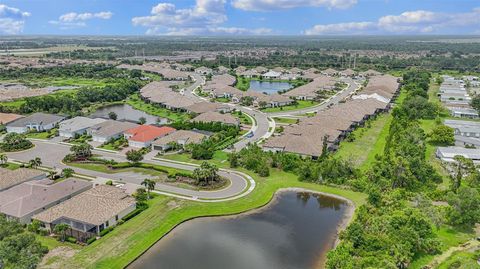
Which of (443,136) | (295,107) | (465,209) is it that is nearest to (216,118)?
(295,107)

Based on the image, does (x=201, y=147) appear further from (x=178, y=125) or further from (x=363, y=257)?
(x=363, y=257)

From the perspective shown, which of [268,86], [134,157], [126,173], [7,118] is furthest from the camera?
[268,86]

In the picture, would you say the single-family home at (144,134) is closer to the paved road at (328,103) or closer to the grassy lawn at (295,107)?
the paved road at (328,103)

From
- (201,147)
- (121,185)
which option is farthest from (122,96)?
(121,185)

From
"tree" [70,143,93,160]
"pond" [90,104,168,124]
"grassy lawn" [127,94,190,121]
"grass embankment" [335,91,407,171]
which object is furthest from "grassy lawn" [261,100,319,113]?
"tree" [70,143,93,160]

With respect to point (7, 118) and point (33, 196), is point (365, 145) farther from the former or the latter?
point (7, 118)

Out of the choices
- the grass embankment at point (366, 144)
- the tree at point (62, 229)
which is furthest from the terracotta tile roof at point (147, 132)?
the grass embankment at point (366, 144)
